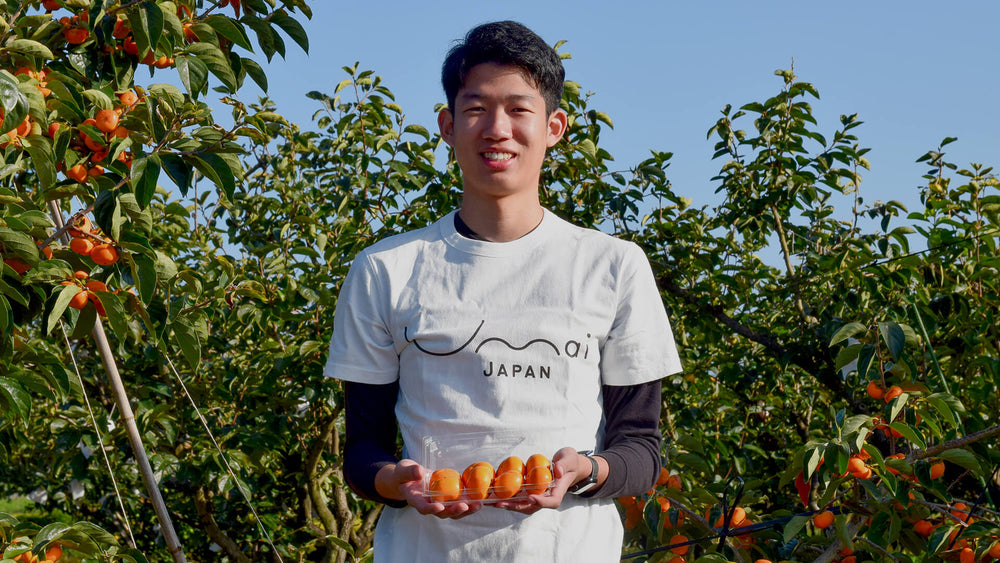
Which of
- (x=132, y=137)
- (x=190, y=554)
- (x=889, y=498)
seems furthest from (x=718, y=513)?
(x=190, y=554)

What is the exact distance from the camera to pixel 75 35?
2.21 metres

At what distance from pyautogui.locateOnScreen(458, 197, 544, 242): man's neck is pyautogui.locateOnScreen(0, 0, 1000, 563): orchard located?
40 centimetres

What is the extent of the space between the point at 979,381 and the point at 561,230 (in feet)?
9.28

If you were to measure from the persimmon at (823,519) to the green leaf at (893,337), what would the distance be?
1.38ft

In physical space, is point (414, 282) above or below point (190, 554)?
above

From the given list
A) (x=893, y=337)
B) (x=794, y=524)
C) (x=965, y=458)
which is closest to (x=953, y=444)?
(x=965, y=458)

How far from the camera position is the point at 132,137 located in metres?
2.09

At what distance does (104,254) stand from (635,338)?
128 cm

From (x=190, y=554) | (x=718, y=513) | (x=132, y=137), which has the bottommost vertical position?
(x=190, y=554)

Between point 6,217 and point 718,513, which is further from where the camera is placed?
point 718,513

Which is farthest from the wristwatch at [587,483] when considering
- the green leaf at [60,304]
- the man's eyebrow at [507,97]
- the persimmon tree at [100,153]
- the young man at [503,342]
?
the green leaf at [60,304]

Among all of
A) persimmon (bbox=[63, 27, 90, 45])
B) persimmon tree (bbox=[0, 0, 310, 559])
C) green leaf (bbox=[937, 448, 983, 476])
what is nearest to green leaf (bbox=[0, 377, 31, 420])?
persimmon tree (bbox=[0, 0, 310, 559])

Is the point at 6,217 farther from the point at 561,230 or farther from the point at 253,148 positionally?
the point at 253,148

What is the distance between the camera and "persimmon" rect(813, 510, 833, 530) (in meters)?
2.33
